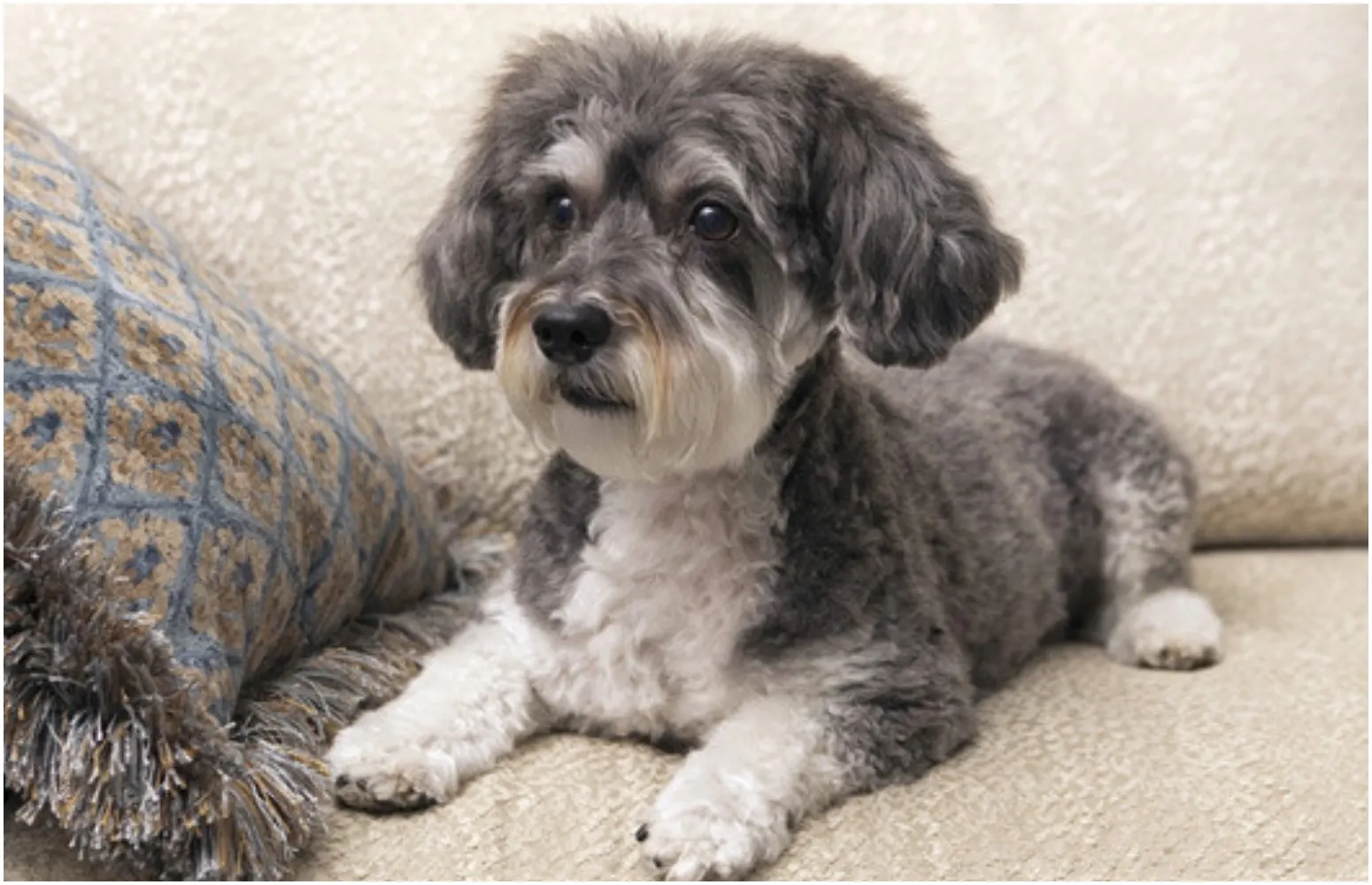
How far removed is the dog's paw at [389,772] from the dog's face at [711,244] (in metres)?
0.31

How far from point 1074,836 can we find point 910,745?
186mm

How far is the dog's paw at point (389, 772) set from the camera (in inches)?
57.6

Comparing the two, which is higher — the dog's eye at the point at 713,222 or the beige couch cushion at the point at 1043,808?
the dog's eye at the point at 713,222

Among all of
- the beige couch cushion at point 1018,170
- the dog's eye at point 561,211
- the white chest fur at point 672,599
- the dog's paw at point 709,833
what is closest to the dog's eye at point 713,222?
the dog's eye at point 561,211

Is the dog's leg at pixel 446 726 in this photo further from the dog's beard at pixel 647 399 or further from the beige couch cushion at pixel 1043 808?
the dog's beard at pixel 647 399

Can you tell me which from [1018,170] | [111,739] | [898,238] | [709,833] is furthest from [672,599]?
[1018,170]

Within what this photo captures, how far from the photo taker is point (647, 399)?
1.43m

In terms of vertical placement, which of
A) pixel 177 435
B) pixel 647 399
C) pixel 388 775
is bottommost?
pixel 388 775

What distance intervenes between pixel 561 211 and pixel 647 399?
24 cm

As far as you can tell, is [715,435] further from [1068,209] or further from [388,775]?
[1068,209]

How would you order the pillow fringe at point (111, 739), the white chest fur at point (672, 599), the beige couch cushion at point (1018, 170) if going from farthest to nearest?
the beige couch cushion at point (1018, 170) → the white chest fur at point (672, 599) → the pillow fringe at point (111, 739)

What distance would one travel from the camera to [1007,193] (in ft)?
7.72

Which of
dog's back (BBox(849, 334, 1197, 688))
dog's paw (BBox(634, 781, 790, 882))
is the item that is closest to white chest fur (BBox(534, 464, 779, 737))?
dog's paw (BBox(634, 781, 790, 882))

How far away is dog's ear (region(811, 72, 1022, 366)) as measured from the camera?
150cm
